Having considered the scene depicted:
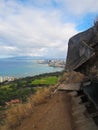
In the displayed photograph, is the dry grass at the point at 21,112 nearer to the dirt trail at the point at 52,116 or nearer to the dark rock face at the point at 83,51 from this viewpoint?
the dirt trail at the point at 52,116

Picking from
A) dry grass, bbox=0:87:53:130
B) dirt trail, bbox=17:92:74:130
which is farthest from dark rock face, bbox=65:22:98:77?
dry grass, bbox=0:87:53:130

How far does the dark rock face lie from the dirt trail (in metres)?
1.97

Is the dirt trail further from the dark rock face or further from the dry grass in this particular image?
the dark rock face

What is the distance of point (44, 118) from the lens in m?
11.4

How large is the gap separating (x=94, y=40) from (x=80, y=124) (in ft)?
8.35

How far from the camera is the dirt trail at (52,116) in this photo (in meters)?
10.2

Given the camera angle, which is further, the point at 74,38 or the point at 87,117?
the point at 87,117

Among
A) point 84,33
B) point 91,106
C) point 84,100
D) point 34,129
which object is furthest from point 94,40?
point 34,129

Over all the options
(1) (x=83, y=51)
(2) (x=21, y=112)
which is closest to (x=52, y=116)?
(2) (x=21, y=112)

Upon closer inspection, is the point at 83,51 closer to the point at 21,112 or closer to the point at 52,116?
the point at 52,116

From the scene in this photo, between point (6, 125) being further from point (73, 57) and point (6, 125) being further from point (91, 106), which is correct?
point (73, 57)

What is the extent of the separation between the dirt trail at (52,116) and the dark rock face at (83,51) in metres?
→ 1.97

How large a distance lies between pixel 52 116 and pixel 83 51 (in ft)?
12.1

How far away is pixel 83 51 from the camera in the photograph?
820cm
